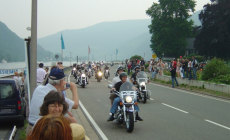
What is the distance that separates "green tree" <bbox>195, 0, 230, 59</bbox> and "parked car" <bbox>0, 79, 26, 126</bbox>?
44901mm

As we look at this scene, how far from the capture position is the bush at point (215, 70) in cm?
2317

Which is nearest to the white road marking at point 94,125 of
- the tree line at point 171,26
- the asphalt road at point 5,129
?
the asphalt road at point 5,129

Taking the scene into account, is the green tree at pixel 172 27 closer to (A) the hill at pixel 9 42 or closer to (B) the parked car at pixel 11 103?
(A) the hill at pixel 9 42

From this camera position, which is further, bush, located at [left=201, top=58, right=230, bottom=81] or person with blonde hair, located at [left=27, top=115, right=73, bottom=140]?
bush, located at [left=201, top=58, right=230, bottom=81]

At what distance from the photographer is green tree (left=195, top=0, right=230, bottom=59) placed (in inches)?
A: 2045

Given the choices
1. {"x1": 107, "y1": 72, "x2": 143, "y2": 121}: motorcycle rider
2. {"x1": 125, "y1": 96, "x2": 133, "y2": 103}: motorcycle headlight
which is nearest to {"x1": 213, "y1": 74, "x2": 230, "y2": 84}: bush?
{"x1": 107, "y1": 72, "x2": 143, "y2": 121}: motorcycle rider

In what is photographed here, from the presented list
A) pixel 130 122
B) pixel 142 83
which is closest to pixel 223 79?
pixel 142 83

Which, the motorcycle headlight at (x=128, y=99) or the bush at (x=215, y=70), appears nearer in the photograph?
the motorcycle headlight at (x=128, y=99)

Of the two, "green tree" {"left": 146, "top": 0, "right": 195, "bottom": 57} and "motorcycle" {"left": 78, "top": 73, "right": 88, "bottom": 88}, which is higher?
"green tree" {"left": 146, "top": 0, "right": 195, "bottom": 57}

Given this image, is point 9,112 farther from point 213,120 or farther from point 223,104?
point 223,104

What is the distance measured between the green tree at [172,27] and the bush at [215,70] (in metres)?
41.3

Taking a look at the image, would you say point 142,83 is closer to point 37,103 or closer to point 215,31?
point 37,103

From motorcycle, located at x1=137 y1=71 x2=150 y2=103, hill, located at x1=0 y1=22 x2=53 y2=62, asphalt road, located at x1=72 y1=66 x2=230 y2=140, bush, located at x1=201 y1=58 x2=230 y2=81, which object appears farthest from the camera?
hill, located at x1=0 y1=22 x2=53 y2=62

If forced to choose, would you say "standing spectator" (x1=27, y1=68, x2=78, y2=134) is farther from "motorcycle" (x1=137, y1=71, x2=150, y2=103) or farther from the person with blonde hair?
"motorcycle" (x1=137, y1=71, x2=150, y2=103)
